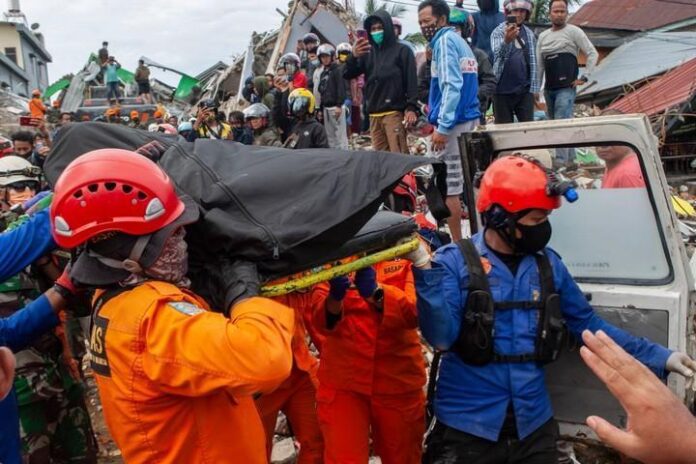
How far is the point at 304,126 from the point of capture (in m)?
7.62

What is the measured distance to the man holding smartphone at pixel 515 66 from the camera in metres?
7.46

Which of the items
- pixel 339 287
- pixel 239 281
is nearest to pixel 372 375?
pixel 339 287

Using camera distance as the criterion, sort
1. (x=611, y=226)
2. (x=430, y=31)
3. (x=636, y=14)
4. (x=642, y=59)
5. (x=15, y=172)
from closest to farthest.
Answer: (x=611, y=226) → (x=15, y=172) → (x=430, y=31) → (x=642, y=59) → (x=636, y=14)

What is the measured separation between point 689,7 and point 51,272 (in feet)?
81.1

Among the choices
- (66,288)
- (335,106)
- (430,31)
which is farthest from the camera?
(335,106)

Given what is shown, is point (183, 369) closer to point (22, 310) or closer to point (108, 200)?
point (108, 200)

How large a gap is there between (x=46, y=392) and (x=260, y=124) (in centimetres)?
606

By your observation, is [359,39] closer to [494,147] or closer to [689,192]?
[494,147]

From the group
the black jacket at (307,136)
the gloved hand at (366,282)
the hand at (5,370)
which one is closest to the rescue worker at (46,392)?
the hand at (5,370)

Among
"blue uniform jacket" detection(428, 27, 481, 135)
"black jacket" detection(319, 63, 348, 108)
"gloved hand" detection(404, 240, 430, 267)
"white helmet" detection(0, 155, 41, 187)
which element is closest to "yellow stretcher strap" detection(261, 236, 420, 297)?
"gloved hand" detection(404, 240, 430, 267)

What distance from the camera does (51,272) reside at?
360 centimetres

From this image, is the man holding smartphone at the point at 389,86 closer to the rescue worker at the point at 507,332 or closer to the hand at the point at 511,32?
the hand at the point at 511,32

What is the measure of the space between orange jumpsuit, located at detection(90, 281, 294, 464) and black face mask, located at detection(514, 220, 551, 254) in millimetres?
1215

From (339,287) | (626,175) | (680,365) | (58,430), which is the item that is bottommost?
(58,430)
